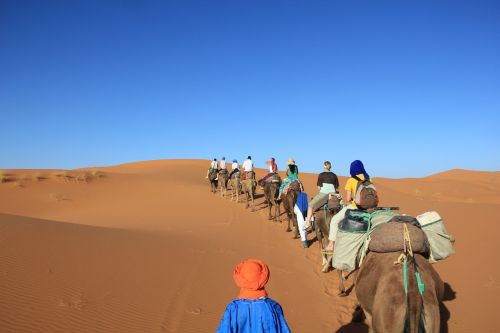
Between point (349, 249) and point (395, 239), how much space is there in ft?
3.07

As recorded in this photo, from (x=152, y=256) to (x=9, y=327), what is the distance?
417 cm

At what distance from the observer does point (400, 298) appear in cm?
396

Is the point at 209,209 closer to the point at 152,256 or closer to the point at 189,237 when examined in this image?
the point at 189,237

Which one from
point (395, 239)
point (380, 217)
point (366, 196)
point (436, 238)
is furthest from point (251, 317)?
point (366, 196)

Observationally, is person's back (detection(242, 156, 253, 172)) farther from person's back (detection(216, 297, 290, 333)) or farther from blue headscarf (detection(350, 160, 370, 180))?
person's back (detection(216, 297, 290, 333))

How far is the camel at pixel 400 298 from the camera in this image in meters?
3.82

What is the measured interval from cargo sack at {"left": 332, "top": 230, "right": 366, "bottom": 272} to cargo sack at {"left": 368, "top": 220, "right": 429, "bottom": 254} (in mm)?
397

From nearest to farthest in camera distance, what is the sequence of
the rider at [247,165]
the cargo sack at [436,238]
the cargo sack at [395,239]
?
the cargo sack at [395,239]
the cargo sack at [436,238]
the rider at [247,165]

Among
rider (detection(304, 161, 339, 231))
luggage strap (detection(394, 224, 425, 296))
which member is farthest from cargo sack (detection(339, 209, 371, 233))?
rider (detection(304, 161, 339, 231))

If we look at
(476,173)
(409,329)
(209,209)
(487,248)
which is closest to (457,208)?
(487,248)

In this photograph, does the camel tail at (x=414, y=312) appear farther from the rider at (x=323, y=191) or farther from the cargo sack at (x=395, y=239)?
the rider at (x=323, y=191)

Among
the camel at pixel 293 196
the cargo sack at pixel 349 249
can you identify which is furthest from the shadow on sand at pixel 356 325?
the camel at pixel 293 196

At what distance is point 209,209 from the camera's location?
63.7 feet

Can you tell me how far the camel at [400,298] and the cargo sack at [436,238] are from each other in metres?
0.52
